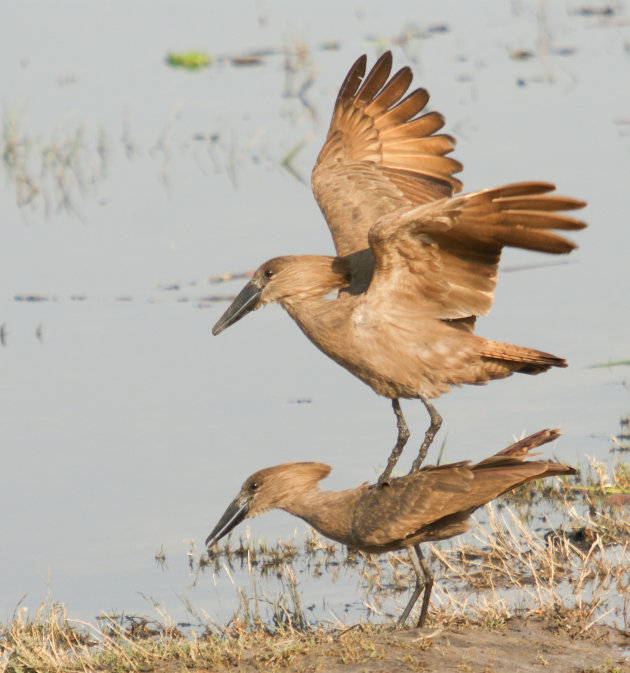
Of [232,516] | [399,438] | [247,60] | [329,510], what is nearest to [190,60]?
[247,60]

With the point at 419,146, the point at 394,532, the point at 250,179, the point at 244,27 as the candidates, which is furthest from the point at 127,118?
the point at 394,532

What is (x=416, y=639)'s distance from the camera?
Result: 5891 mm

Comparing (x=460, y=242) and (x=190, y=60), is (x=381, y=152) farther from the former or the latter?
(x=190, y=60)

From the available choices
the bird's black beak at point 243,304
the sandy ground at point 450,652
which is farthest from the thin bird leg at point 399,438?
the sandy ground at point 450,652

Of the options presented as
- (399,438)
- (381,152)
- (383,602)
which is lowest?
(383,602)

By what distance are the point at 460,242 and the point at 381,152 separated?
2.04 m

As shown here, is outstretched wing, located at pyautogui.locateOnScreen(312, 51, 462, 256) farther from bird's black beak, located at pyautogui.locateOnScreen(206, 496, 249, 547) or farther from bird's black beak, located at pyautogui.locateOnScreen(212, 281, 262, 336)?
bird's black beak, located at pyautogui.locateOnScreen(206, 496, 249, 547)

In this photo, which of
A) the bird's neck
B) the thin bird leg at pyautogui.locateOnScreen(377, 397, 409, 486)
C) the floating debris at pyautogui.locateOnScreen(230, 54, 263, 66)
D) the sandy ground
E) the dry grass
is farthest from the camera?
the floating debris at pyautogui.locateOnScreen(230, 54, 263, 66)

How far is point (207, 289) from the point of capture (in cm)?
1115

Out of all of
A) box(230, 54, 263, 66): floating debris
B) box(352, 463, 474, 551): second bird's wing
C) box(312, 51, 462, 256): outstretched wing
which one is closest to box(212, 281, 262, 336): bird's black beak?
box(312, 51, 462, 256): outstretched wing

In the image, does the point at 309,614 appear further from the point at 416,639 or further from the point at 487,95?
the point at 487,95

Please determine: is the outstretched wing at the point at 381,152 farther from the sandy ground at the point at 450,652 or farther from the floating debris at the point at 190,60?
→ the floating debris at the point at 190,60

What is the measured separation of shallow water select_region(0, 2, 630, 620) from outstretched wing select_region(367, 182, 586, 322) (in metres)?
1.56

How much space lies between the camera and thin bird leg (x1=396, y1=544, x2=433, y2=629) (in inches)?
245
